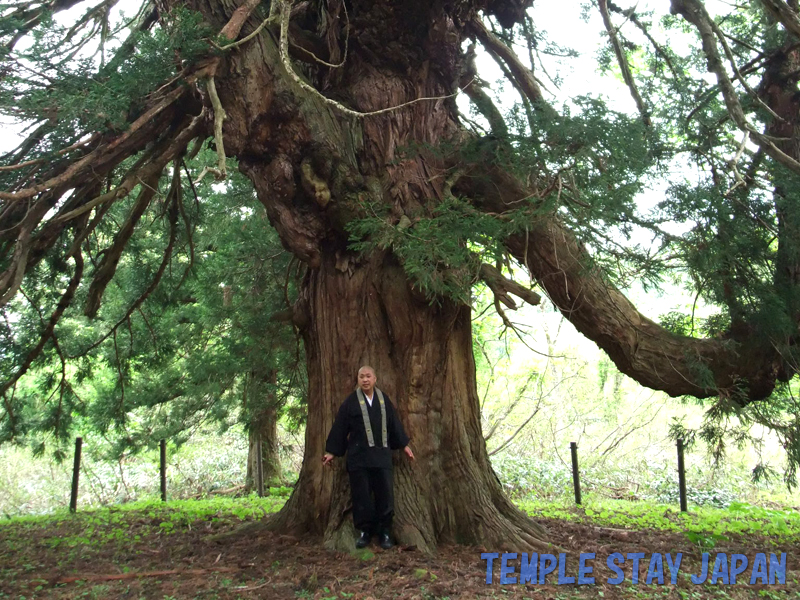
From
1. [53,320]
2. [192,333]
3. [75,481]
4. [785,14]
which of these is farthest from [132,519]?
[785,14]

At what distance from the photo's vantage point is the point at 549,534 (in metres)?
4.99

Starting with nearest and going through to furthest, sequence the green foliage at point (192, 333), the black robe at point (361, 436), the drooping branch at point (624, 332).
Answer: the black robe at point (361, 436) → the drooping branch at point (624, 332) → the green foliage at point (192, 333)

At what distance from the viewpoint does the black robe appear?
4.36m

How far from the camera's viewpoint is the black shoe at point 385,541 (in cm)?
422

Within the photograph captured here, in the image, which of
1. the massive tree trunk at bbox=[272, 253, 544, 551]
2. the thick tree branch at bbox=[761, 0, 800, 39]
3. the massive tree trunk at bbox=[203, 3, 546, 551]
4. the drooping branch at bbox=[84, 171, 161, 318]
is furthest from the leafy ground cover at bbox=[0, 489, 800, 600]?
the thick tree branch at bbox=[761, 0, 800, 39]

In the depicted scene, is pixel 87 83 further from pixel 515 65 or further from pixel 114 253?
pixel 515 65

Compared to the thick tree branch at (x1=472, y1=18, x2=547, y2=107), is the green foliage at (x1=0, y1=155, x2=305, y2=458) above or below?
below

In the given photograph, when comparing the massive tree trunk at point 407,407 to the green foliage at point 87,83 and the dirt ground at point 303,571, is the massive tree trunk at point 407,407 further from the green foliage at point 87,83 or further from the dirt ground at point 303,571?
the green foliage at point 87,83

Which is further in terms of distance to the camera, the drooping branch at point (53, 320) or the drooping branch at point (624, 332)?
the drooping branch at point (53, 320)

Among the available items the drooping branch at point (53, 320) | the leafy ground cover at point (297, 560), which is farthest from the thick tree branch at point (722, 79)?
the drooping branch at point (53, 320)

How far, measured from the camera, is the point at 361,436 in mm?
4406

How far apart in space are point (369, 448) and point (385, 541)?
608 mm

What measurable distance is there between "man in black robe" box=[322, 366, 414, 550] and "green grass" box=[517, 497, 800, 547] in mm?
2274

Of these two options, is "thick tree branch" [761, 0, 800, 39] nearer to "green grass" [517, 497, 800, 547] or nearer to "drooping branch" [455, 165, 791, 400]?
"drooping branch" [455, 165, 791, 400]
